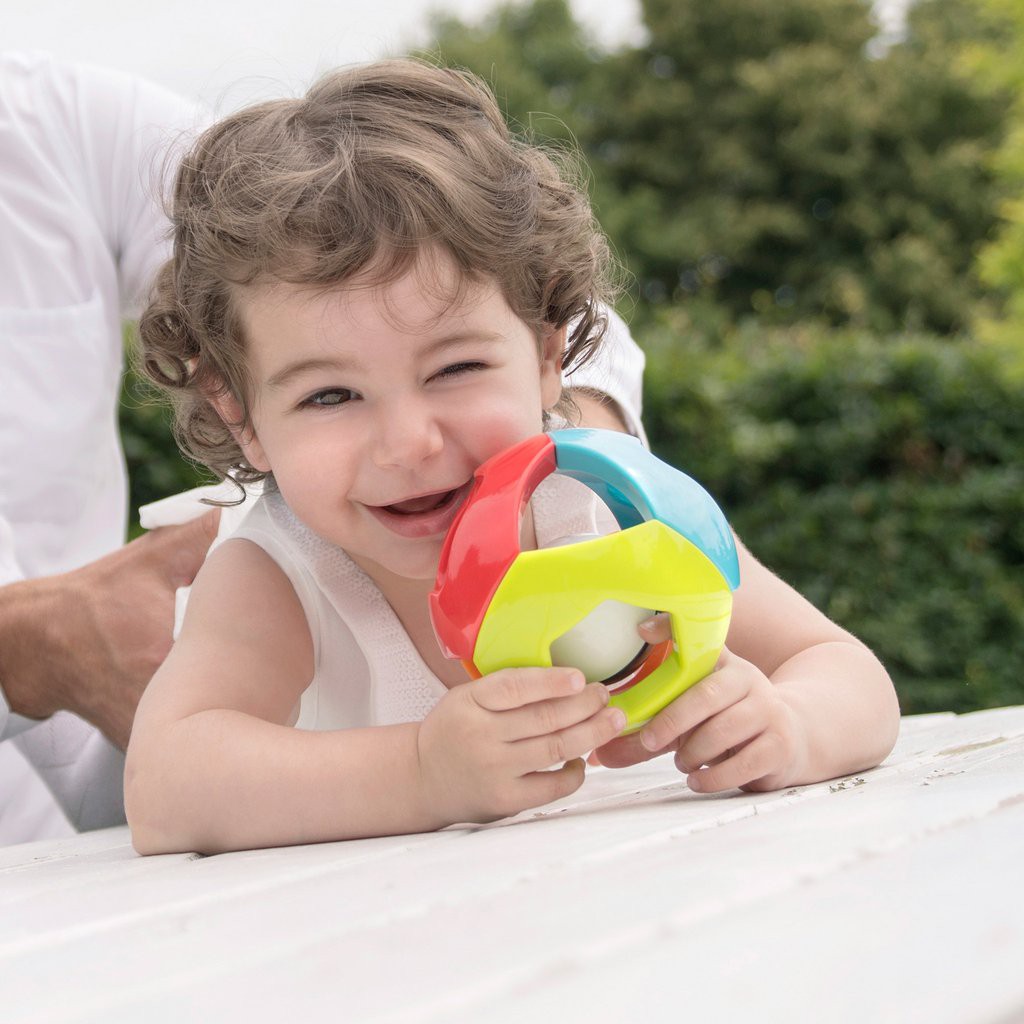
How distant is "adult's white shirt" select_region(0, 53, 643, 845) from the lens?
8.73 ft

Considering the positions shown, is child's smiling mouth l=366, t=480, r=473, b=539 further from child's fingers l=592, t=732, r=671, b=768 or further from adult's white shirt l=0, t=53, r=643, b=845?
adult's white shirt l=0, t=53, r=643, b=845

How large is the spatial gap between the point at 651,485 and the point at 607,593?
140 millimetres

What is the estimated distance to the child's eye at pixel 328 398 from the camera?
1.76 m

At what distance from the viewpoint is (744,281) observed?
2208 centimetres

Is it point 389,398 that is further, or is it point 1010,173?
point 1010,173

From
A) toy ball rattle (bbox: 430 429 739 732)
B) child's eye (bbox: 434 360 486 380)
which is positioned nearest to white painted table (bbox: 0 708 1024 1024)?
toy ball rattle (bbox: 430 429 739 732)

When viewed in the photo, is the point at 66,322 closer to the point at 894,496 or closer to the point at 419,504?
the point at 419,504

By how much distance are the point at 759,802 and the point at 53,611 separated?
152 cm

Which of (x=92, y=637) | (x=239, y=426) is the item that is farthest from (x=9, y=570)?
(x=239, y=426)

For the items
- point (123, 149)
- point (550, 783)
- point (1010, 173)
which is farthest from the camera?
point (1010, 173)

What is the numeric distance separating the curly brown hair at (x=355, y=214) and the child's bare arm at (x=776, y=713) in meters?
0.60

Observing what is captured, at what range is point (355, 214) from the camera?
1752 millimetres

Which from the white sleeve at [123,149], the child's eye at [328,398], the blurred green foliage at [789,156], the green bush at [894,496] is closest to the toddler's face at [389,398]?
the child's eye at [328,398]

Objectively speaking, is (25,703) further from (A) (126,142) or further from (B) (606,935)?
(B) (606,935)
